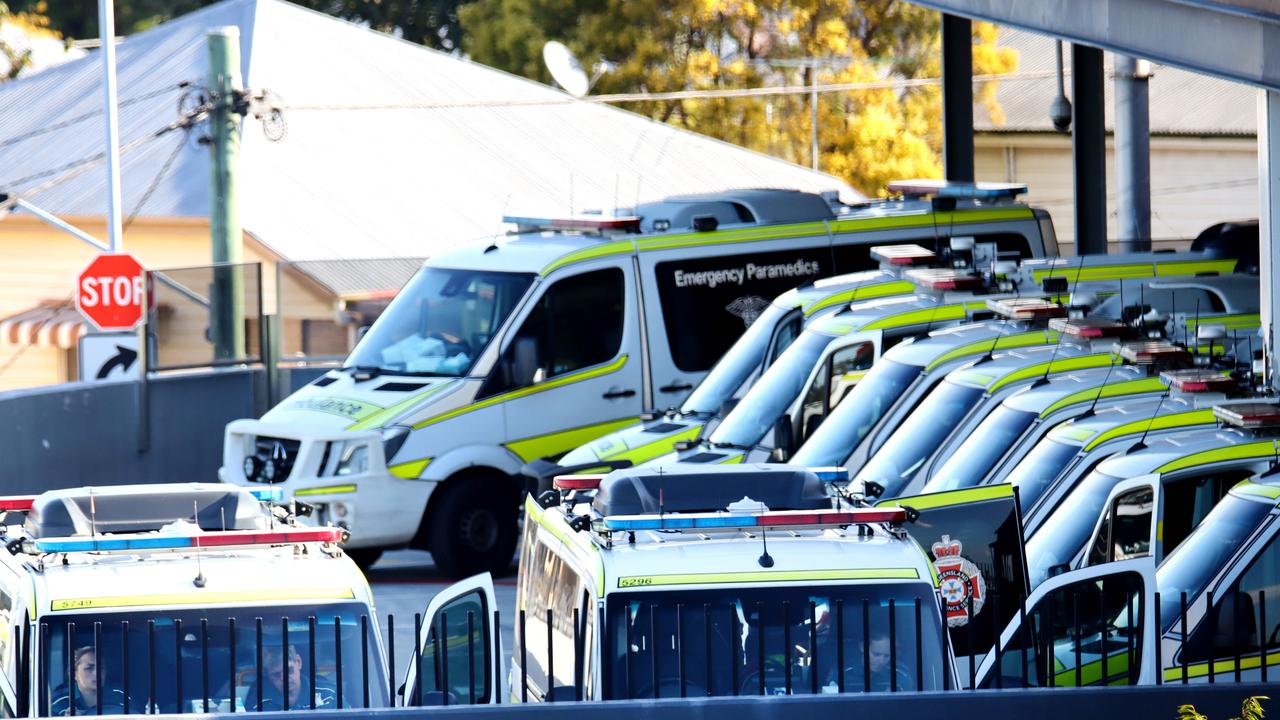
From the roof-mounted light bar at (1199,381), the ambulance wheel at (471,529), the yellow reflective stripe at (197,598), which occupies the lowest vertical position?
the ambulance wheel at (471,529)

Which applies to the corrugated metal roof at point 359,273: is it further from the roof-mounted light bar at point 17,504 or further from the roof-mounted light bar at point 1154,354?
the roof-mounted light bar at point 17,504

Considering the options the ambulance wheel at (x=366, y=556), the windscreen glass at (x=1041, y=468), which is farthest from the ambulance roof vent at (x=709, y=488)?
the ambulance wheel at (x=366, y=556)

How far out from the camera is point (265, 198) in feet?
90.9

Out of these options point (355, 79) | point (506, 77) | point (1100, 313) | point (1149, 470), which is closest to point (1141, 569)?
point (1149, 470)

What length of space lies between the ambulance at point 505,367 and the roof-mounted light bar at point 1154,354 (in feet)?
12.9

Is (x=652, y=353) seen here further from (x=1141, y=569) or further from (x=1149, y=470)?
(x=1141, y=569)

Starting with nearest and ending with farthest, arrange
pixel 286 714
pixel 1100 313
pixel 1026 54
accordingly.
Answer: pixel 286 714 < pixel 1100 313 < pixel 1026 54

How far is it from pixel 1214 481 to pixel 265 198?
21063mm

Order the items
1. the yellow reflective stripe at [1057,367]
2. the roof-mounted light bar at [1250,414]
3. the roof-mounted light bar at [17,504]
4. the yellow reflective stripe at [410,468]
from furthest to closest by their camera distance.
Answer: the yellow reflective stripe at [410,468] → the yellow reflective stripe at [1057,367] → the roof-mounted light bar at [1250,414] → the roof-mounted light bar at [17,504]

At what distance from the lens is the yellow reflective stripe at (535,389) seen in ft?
48.6

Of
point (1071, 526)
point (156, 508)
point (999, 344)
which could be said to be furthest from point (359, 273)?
point (1071, 526)

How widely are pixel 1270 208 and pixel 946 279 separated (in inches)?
100

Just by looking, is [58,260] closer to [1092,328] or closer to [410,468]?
[410,468]

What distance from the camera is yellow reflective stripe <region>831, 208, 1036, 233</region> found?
651 inches
